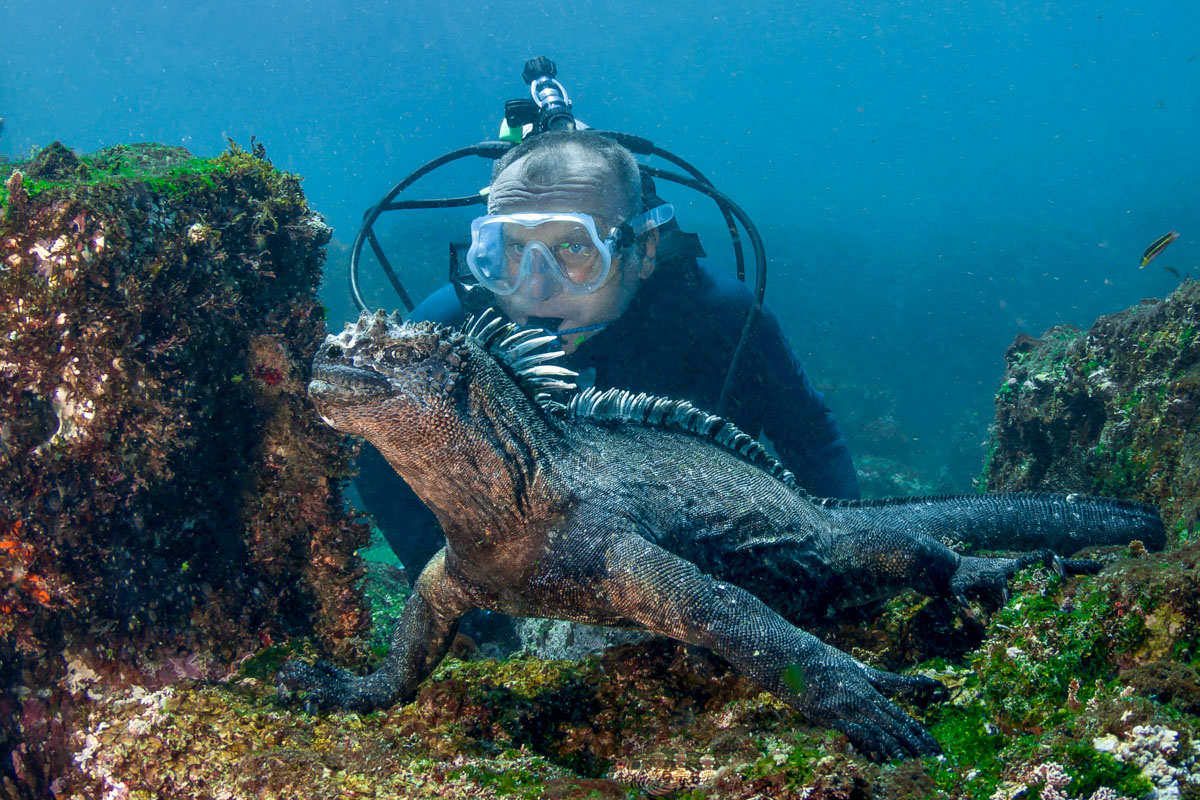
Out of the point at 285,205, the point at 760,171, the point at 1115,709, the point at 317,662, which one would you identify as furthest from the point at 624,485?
the point at 760,171

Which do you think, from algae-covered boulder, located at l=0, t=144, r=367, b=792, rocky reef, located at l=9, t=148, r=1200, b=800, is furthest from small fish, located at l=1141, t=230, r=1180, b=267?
algae-covered boulder, located at l=0, t=144, r=367, b=792

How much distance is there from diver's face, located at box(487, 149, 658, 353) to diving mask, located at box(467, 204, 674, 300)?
Answer: 0.05m

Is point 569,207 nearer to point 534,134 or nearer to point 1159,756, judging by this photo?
point 534,134

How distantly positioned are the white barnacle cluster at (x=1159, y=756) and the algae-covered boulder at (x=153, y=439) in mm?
3193

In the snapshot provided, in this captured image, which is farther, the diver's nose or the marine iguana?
the diver's nose

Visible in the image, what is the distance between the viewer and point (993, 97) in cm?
11694

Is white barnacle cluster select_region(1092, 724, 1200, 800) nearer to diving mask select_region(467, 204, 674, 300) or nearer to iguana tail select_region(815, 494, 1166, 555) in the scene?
iguana tail select_region(815, 494, 1166, 555)

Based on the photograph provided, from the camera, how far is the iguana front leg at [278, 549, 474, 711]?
2621mm

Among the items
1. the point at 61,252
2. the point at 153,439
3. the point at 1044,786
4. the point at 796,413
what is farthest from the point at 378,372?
the point at 796,413

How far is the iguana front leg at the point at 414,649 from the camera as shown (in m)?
2.62

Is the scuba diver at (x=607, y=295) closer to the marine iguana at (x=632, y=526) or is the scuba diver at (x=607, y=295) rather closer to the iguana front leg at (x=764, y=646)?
the marine iguana at (x=632, y=526)

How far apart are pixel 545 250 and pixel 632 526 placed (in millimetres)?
2580

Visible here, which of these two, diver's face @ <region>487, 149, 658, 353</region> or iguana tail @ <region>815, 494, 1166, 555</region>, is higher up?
diver's face @ <region>487, 149, 658, 353</region>

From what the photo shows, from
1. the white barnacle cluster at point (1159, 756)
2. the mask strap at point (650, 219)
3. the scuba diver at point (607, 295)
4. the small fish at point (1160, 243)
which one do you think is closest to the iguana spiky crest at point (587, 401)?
the scuba diver at point (607, 295)
